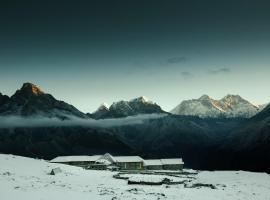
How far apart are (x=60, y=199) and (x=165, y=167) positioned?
14603 centimetres

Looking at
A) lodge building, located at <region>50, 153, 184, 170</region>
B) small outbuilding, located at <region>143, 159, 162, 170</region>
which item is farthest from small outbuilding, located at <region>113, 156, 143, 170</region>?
small outbuilding, located at <region>143, 159, 162, 170</region>

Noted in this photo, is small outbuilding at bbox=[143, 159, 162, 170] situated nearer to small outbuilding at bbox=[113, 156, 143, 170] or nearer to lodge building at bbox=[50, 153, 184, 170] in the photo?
lodge building at bbox=[50, 153, 184, 170]

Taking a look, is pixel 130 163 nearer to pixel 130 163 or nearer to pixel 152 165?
pixel 130 163

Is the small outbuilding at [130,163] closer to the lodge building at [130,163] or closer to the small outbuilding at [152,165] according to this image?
the lodge building at [130,163]

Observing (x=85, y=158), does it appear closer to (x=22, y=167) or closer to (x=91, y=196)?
(x=22, y=167)

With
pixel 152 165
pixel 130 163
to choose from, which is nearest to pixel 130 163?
pixel 130 163

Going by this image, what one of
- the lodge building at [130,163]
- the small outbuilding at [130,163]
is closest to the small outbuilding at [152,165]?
the lodge building at [130,163]

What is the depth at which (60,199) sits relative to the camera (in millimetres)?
50125

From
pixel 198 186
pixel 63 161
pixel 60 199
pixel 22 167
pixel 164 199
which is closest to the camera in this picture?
pixel 60 199

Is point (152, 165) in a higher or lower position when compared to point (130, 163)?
lower

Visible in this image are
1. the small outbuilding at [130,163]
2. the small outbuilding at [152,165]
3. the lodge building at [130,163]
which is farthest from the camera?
the small outbuilding at [130,163]

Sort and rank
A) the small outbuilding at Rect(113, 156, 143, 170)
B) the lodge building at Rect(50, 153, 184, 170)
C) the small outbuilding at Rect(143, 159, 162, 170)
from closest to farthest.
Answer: the lodge building at Rect(50, 153, 184, 170), the small outbuilding at Rect(143, 159, 162, 170), the small outbuilding at Rect(113, 156, 143, 170)

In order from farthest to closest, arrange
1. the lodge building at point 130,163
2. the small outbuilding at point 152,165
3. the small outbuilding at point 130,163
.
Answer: the small outbuilding at point 130,163, the small outbuilding at point 152,165, the lodge building at point 130,163

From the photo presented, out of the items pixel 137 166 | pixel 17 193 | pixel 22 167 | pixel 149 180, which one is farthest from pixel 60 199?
pixel 137 166
